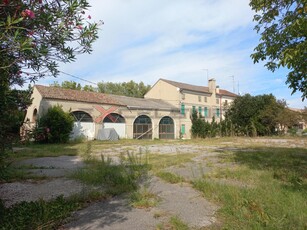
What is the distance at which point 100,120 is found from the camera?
26.3 metres

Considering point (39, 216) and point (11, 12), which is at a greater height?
point (11, 12)

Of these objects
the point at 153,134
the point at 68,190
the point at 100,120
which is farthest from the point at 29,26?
the point at 153,134

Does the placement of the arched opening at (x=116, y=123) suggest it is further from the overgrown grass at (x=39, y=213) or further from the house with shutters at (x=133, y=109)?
the overgrown grass at (x=39, y=213)

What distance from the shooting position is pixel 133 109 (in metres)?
29.5

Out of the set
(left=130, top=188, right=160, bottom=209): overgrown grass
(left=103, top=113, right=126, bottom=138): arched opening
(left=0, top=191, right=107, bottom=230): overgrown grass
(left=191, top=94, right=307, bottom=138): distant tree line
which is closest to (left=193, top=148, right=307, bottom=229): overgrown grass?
(left=130, top=188, right=160, bottom=209): overgrown grass

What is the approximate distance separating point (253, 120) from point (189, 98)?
9710 millimetres

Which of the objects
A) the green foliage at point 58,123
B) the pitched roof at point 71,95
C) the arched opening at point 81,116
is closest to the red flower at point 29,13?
the green foliage at point 58,123

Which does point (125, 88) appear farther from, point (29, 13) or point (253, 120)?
point (29, 13)

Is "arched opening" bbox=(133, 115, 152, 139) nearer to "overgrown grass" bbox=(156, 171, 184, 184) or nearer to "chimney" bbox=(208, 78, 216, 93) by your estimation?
"chimney" bbox=(208, 78, 216, 93)

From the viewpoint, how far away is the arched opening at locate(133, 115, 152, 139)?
29514 mm

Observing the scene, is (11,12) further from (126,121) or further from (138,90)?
(138,90)

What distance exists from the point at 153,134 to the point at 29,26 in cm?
2858

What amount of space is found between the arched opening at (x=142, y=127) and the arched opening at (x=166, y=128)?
1850 millimetres

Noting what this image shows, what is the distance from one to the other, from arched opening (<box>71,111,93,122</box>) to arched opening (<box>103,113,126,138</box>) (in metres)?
1.81
